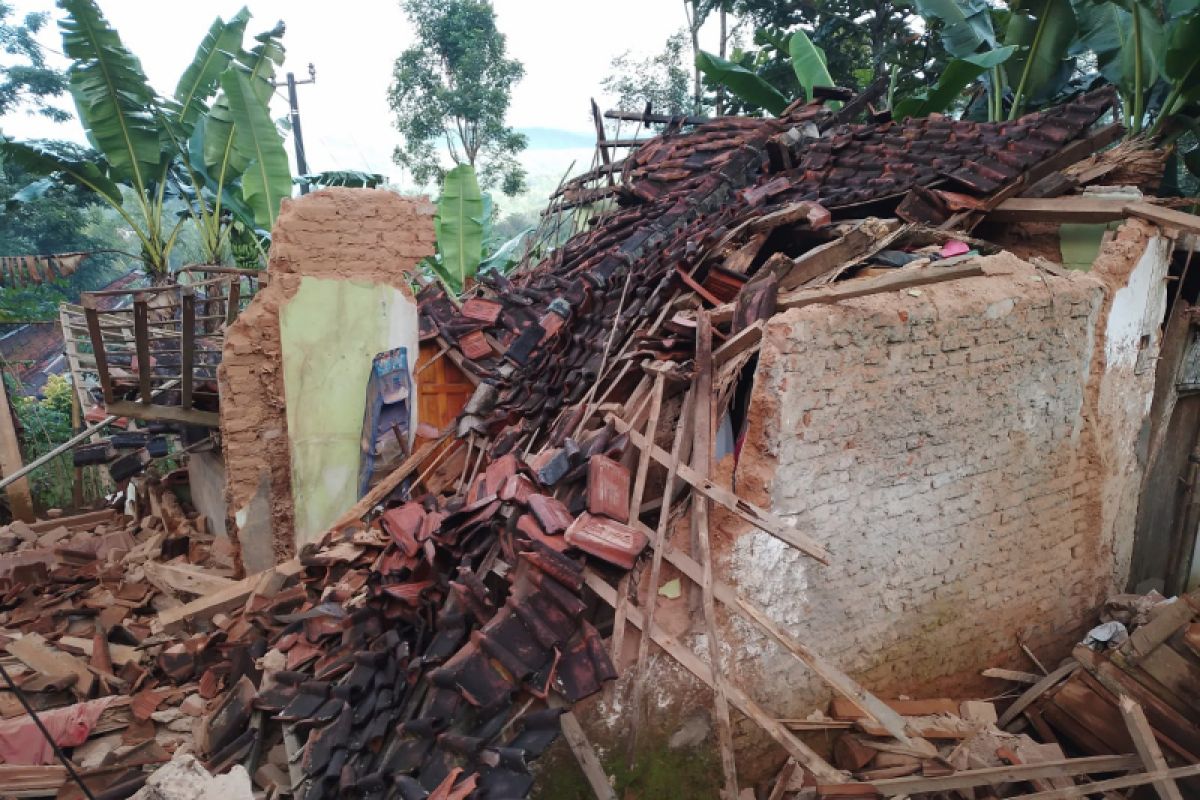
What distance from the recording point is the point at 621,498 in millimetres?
3857

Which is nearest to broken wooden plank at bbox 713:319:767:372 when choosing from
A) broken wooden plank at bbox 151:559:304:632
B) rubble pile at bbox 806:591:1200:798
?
rubble pile at bbox 806:591:1200:798

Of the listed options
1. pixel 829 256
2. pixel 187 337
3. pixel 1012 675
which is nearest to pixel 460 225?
pixel 187 337

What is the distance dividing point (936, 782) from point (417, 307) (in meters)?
5.48

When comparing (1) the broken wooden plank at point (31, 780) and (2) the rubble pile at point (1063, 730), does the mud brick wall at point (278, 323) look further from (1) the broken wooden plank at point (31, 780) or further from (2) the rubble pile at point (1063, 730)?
(2) the rubble pile at point (1063, 730)

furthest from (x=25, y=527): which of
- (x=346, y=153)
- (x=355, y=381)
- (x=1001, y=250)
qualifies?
(x=346, y=153)

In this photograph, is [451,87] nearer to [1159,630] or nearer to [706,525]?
[706,525]

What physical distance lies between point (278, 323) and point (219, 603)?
2256 mm

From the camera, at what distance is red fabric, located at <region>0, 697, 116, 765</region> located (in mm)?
4559

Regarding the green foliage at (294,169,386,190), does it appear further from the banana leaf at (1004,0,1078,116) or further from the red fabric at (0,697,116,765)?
the red fabric at (0,697,116,765)

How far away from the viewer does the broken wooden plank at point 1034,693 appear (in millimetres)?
4965

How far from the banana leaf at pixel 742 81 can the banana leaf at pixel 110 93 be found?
22.7ft

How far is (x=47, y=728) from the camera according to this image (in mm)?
4711

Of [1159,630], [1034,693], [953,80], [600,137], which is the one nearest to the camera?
[1159,630]

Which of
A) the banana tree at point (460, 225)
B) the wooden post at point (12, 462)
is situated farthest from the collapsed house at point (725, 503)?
the wooden post at point (12, 462)
